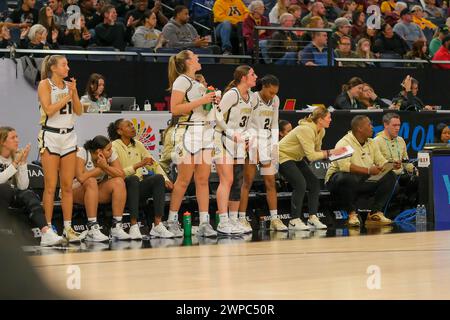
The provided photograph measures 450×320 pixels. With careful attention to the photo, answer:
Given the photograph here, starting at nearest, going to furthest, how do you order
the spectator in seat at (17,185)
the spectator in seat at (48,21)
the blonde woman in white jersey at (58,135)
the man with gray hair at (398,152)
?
the spectator in seat at (17,185) < the blonde woman in white jersey at (58,135) < the man with gray hair at (398,152) < the spectator in seat at (48,21)

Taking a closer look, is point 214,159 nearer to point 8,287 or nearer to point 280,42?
point 280,42

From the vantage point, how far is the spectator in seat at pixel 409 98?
13.6 metres

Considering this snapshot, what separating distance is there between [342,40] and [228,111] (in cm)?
543

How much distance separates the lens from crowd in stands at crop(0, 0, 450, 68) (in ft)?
42.4

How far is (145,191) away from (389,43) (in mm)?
8232

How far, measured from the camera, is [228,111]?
404 inches

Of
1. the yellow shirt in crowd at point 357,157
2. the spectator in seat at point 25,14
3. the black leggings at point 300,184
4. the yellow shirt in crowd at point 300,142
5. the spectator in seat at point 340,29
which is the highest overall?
the spectator in seat at point 25,14

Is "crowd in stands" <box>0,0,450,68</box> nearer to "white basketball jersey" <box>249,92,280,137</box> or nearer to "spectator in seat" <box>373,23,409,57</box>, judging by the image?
"spectator in seat" <box>373,23,409,57</box>

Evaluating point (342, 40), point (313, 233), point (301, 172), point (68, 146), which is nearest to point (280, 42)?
point (342, 40)

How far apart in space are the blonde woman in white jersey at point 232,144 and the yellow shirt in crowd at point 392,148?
2554 mm

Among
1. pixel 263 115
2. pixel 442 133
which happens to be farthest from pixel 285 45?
pixel 263 115

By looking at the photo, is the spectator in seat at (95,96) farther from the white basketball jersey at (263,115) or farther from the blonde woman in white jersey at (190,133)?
the white basketball jersey at (263,115)

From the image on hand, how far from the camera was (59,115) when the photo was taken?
30.3 feet

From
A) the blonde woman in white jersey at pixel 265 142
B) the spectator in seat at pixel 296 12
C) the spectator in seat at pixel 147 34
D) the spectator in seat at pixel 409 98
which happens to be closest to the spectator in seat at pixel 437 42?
the spectator in seat at pixel 296 12
